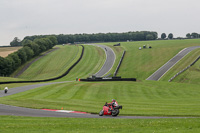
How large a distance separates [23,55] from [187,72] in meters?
74.8

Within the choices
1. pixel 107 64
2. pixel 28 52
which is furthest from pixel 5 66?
pixel 107 64

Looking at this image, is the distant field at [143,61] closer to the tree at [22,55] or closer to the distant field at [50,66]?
the distant field at [50,66]

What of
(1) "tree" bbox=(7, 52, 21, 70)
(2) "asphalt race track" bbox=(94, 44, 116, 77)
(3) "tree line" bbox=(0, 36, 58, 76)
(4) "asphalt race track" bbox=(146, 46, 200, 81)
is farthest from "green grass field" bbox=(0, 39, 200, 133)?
(1) "tree" bbox=(7, 52, 21, 70)

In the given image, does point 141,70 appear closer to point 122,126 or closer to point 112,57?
point 112,57

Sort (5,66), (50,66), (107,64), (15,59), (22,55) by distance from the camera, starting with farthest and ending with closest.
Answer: (22,55)
(50,66)
(15,59)
(107,64)
(5,66)

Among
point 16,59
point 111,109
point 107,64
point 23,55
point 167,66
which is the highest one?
point 23,55

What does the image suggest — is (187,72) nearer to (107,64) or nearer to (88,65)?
(107,64)

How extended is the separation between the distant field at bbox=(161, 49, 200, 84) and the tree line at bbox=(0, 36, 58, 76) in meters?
61.1

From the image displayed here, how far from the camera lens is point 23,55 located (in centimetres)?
12544

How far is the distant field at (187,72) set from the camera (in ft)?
238

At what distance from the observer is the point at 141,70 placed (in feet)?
309

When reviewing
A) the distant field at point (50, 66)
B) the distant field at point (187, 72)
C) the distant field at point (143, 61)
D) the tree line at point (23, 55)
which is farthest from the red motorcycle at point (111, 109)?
the tree line at point (23, 55)

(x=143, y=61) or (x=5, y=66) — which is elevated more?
(x=143, y=61)

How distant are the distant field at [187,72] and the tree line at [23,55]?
61131mm
